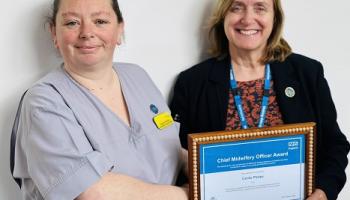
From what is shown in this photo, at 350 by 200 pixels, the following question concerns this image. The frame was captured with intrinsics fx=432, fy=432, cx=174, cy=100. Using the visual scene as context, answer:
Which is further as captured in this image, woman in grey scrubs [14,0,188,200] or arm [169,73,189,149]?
arm [169,73,189,149]

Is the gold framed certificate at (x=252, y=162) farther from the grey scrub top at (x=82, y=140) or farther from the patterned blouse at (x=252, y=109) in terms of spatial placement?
the patterned blouse at (x=252, y=109)

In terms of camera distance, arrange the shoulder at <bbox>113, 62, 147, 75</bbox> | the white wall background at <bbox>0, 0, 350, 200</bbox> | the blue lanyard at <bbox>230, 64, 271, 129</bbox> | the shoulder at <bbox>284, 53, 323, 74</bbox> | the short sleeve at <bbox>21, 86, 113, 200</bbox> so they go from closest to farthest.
A: the short sleeve at <bbox>21, 86, 113, 200</bbox> → the white wall background at <bbox>0, 0, 350, 200</bbox> → the shoulder at <bbox>113, 62, 147, 75</bbox> → the blue lanyard at <bbox>230, 64, 271, 129</bbox> → the shoulder at <bbox>284, 53, 323, 74</bbox>

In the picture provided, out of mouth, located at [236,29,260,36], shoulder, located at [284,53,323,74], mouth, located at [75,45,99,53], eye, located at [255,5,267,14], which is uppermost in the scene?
eye, located at [255,5,267,14]

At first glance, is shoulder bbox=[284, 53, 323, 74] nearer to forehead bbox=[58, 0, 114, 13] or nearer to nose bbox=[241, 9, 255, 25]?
nose bbox=[241, 9, 255, 25]

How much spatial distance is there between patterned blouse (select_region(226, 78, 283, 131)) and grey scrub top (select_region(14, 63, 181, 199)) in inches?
10.7

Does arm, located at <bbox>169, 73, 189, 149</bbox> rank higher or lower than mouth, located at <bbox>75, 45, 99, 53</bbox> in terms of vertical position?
lower

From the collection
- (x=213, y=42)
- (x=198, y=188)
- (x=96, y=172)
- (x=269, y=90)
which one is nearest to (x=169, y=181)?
(x=198, y=188)

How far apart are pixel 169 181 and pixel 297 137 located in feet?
1.53

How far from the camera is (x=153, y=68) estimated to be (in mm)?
1814

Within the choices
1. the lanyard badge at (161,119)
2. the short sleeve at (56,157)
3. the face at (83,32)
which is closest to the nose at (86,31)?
the face at (83,32)

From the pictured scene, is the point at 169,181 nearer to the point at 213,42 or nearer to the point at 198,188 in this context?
the point at 198,188

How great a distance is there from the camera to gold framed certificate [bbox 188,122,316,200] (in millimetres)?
1383

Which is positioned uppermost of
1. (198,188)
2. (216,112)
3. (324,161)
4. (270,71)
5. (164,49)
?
(164,49)

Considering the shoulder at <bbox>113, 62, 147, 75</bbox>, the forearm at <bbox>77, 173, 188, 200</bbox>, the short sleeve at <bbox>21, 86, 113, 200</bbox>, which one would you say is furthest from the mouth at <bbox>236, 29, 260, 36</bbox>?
the short sleeve at <bbox>21, 86, 113, 200</bbox>
